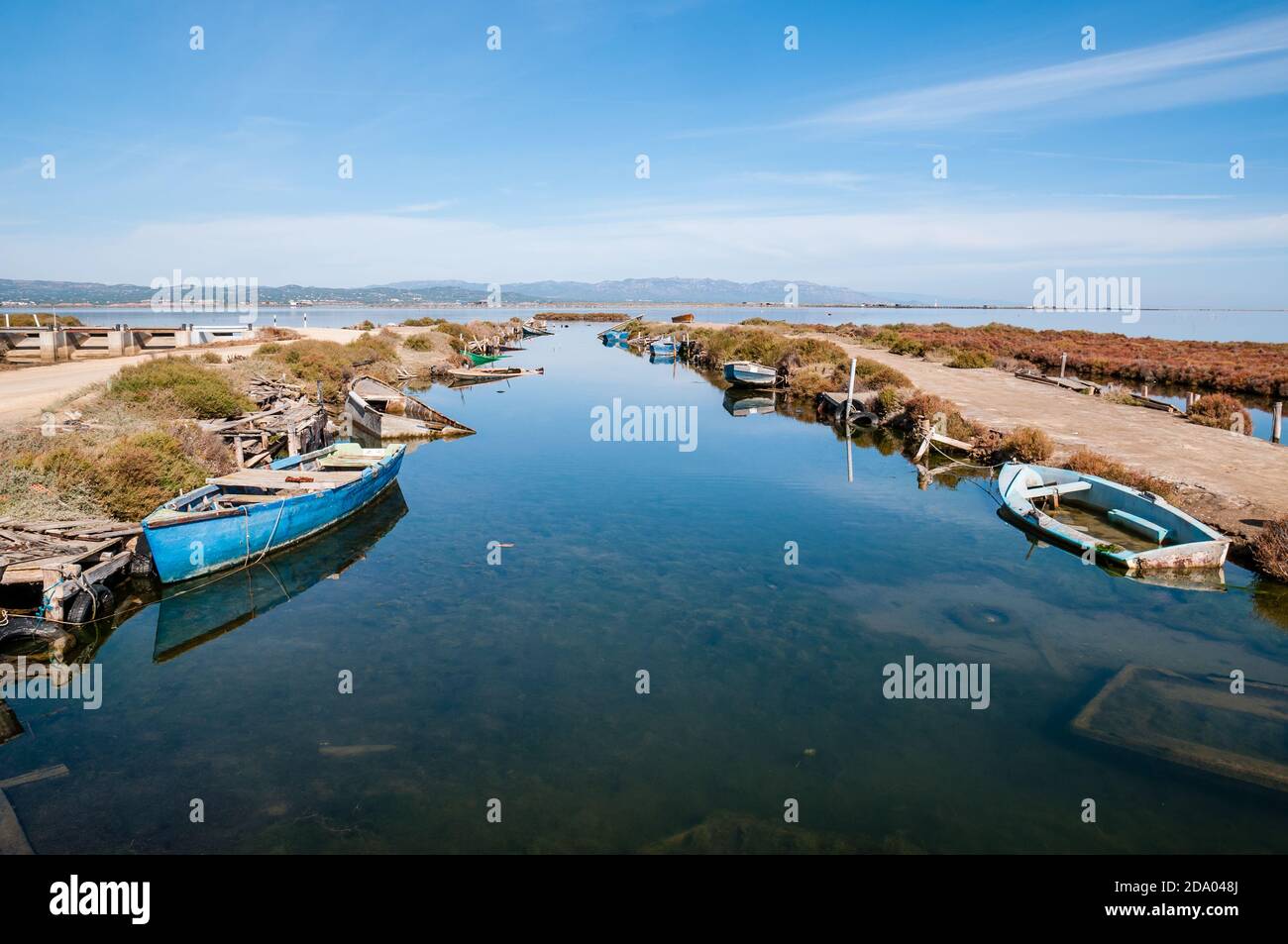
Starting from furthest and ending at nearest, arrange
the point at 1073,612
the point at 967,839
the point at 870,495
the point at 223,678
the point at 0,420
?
1. the point at 870,495
2. the point at 0,420
3. the point at 1073,612
4. the point at 223,678
5. the point at 967,839

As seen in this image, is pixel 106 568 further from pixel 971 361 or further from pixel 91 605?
pixel 971 361

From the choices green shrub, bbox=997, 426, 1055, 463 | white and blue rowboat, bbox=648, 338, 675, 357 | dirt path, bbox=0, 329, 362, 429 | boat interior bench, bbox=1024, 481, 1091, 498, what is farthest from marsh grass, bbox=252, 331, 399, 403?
boat interior bench, bbox=1024, 481, 1091, 498

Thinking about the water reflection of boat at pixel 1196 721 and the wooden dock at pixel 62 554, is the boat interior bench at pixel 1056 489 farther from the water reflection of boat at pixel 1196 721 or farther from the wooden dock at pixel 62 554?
the wooden dock at pixel 62 554

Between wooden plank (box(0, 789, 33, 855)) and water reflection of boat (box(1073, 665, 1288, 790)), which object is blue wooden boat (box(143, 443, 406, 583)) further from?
water reflection of boat (box(1073, 665, 1288, 790))

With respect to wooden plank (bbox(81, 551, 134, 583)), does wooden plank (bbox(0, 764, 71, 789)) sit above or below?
below

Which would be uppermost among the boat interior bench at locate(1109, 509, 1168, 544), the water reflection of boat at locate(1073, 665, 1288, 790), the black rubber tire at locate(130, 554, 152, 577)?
the boat interior bench at locate(1109, 509, 1168, 544)
